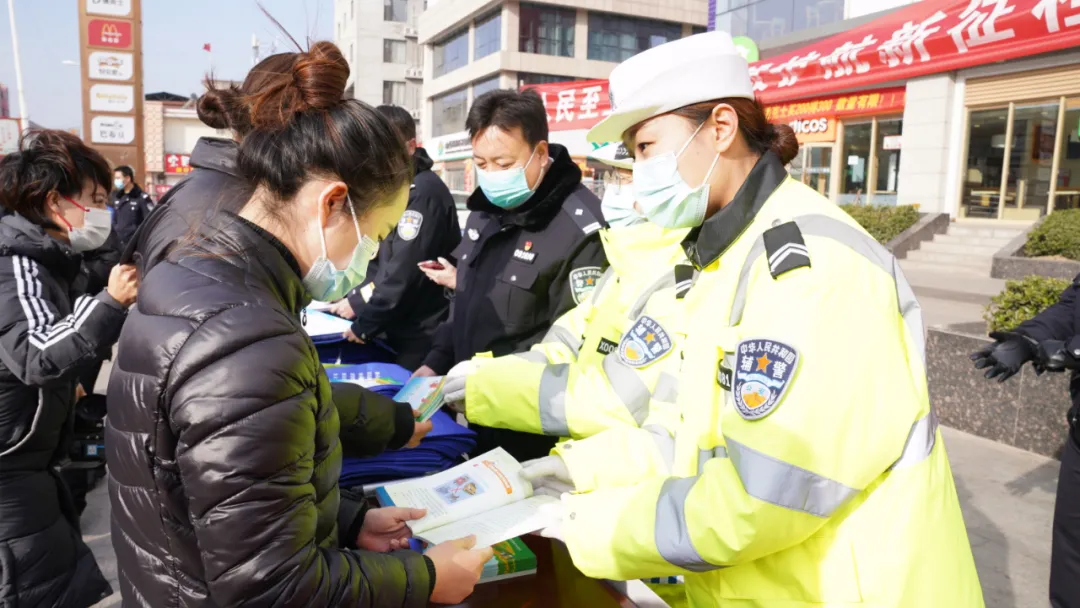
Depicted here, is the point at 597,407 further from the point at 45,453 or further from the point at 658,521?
the point at 45,453

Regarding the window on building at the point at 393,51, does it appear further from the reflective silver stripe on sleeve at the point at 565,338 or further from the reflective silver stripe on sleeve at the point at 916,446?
the reflective silver stripe on sleeve at the point at 916,446

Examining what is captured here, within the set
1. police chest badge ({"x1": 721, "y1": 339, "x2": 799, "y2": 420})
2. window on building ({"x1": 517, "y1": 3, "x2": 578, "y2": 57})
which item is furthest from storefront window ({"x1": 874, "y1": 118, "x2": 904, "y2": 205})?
window on building ({"x1": 517, "y1": 3, "x2": 578, "y2": 57})

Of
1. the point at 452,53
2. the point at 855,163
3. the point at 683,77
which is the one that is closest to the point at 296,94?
the point at 683,77

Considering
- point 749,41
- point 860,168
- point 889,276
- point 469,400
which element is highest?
point 749,41

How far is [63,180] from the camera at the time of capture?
2678 mm

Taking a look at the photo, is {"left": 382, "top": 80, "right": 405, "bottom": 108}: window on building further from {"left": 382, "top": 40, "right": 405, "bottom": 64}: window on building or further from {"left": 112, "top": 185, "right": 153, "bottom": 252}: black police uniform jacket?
{"left": 112, "top": 185, "right": 153, "bottom": 252}: black police uniform jacket

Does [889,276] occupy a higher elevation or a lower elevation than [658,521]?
higher

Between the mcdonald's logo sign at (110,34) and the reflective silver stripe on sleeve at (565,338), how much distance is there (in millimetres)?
12038

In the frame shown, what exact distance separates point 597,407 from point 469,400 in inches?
15.3

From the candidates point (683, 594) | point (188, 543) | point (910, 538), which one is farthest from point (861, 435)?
point (188, 543)

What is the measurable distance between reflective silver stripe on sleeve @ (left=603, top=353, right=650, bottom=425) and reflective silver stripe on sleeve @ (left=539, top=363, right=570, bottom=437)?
137mm

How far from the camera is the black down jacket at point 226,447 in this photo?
3.24ft

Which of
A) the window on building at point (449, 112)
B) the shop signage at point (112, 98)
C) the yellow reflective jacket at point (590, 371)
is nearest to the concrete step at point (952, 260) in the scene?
the yellow reflective jacket at point (590, 371)

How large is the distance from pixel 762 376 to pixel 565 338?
1.24 m
